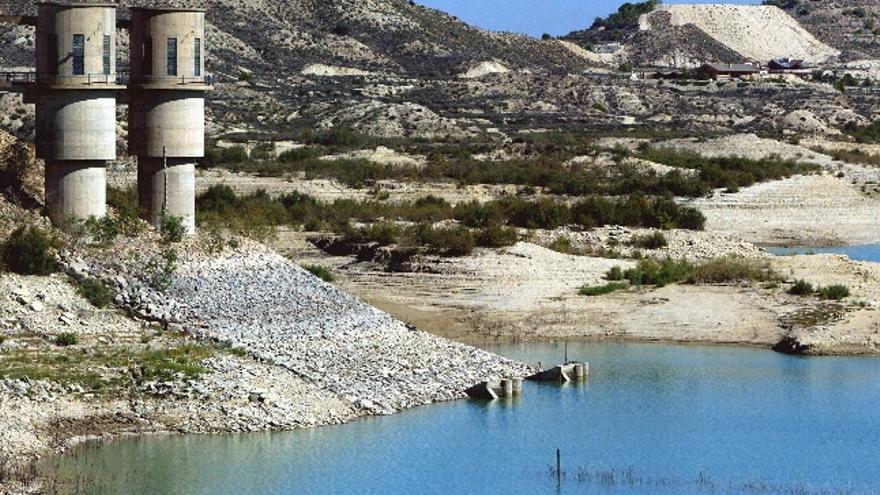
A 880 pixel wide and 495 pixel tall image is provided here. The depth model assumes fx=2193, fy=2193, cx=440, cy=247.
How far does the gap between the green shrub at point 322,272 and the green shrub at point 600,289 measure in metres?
6.02

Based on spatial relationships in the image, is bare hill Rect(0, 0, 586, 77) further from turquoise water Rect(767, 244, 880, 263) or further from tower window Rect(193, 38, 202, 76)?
tower window Rect(193, 38, 202, 76)

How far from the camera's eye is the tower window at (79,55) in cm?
3912

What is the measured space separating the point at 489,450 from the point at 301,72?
90.1 m

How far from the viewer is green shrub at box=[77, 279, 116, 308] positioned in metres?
37.5

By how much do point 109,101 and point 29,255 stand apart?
3.76 m

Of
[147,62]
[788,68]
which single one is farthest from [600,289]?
[788,68]

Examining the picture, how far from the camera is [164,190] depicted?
41.7 m

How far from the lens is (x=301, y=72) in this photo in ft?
406

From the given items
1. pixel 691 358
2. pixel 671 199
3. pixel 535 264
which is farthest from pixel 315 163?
pixel 691 358

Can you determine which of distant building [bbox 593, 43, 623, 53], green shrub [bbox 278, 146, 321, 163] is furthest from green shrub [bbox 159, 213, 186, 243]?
distant building [bbox 593, 43, 623, 53]

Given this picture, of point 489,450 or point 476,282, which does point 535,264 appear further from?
point 489,450

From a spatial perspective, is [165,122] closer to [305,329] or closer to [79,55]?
[79,55]

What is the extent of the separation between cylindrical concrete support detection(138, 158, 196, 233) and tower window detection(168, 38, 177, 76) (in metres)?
1.73

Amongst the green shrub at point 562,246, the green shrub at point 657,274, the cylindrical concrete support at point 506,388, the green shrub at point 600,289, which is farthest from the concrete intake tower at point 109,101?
the green shrub at point 562,246
